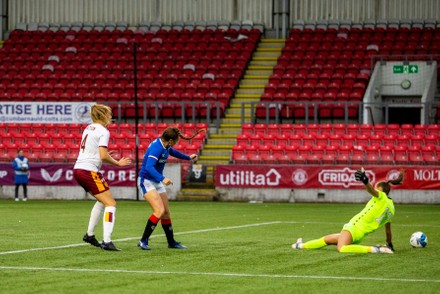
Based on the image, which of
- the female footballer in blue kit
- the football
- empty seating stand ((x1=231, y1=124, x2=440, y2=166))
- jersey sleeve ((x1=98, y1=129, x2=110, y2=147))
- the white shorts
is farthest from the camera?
empty seating stand ((x1=231, y1=124, x2=440, y2=166))

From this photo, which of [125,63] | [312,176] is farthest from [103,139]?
[125,63]

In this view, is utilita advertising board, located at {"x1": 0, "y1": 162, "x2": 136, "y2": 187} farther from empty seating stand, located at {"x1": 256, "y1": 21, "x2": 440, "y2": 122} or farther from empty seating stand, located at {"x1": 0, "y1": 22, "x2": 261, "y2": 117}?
empty seating stand, located at {"x1": 256, "y1": 21, "x2": 440, "y2": 122}

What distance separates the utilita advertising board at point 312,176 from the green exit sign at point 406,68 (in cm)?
978

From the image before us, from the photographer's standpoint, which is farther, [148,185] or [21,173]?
[21,173]

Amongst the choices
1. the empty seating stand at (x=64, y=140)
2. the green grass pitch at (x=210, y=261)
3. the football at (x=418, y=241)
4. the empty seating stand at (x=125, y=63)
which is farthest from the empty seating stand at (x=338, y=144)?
the football at (x=418, y=241)

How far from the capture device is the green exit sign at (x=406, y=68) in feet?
146

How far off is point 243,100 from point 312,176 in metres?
9.78

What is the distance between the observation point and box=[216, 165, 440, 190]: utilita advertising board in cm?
3578

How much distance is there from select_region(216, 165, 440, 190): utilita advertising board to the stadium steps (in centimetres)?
244

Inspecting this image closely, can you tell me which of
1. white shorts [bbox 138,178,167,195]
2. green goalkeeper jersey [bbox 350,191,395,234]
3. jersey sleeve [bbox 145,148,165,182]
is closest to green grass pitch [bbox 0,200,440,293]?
green goalkeeper jersey [bbox 350,191,395,234]

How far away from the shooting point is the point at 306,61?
4791cm

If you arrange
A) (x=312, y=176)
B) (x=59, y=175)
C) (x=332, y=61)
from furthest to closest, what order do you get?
(x=332, y=61), (x=59, y=175), (x=312, y=176)

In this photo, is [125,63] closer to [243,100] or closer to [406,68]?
[243,100]

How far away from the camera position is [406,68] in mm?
44750
